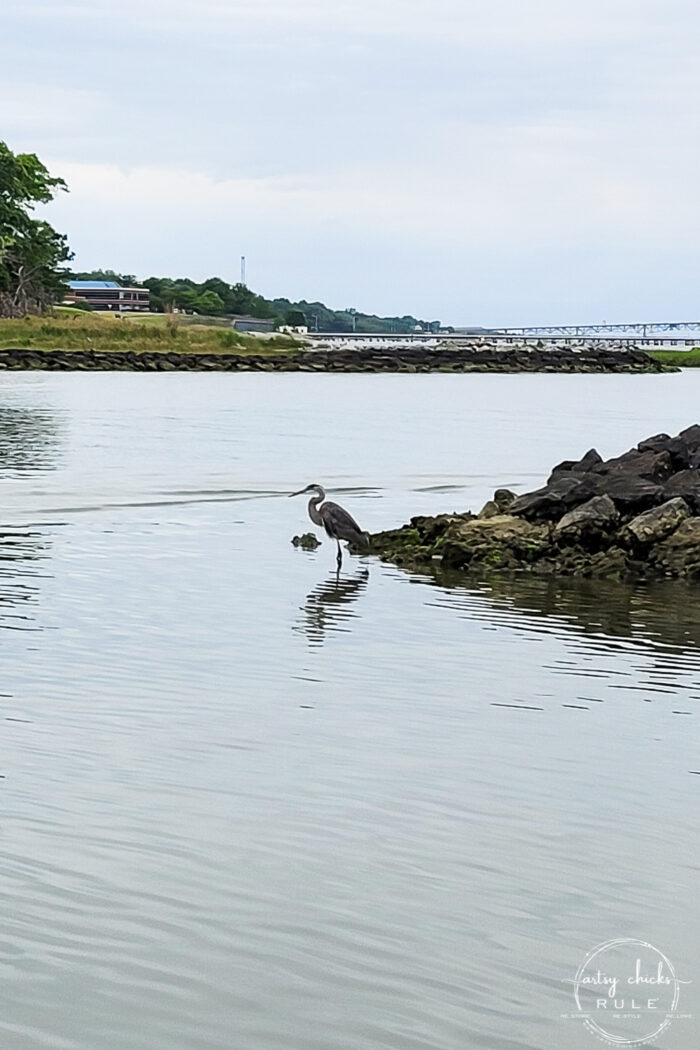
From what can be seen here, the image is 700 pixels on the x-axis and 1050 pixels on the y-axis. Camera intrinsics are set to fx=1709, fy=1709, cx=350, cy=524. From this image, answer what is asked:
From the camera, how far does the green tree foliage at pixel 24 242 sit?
120 m

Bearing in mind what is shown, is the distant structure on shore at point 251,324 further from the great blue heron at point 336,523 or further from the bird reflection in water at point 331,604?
the bird reflection in water at point 331,604

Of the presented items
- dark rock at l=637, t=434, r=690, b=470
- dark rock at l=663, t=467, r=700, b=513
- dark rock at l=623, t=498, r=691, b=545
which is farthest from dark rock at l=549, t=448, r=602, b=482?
dark rock at l=623, t=498, r=691, b=545

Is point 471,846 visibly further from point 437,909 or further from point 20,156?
point 20,156

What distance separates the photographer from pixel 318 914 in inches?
272

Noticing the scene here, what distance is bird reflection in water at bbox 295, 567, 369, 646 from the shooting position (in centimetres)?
1410

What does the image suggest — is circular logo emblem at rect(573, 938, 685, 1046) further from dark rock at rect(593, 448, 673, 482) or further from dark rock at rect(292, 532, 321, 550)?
dark rock at rect(593, 448, 673, 482)

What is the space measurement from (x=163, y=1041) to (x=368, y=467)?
27689mm

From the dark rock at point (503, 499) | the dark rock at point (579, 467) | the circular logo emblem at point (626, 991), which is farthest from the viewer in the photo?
the dark rock at point (579, 467)

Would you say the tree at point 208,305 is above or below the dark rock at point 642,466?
above

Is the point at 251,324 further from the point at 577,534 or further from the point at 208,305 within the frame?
the point at 577,534

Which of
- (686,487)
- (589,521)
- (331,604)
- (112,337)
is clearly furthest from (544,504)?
(112,337)

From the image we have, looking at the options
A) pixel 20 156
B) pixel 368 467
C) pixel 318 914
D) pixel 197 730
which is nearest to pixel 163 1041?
pixel 318 914

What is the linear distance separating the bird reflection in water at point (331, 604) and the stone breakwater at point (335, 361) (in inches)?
2921

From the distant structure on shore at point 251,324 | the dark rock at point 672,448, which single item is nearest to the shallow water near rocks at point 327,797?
the dark rock at point 672,448
